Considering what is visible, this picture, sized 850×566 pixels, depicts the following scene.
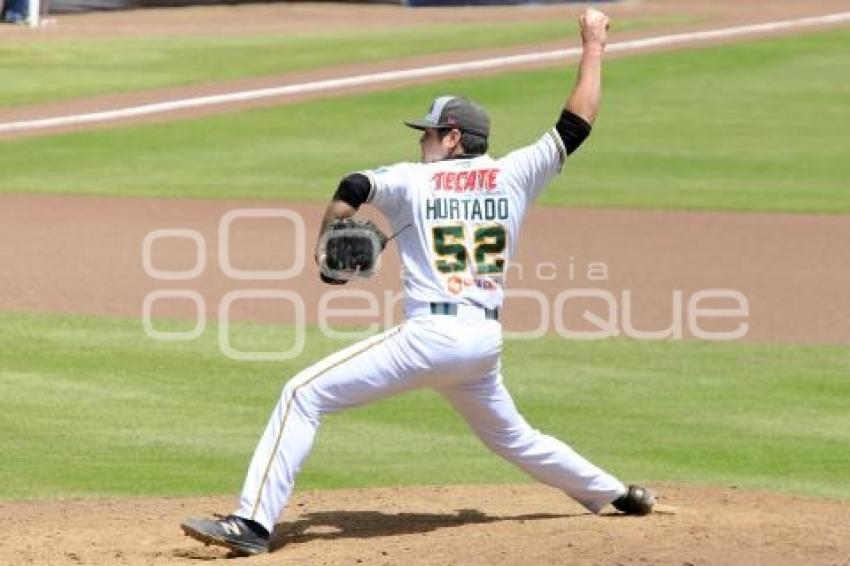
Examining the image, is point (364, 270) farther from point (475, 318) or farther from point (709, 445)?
point (709, 445)

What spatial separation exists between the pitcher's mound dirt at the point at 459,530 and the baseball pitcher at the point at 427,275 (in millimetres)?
416

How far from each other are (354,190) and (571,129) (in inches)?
41.9

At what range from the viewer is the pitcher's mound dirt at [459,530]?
815 centimetres

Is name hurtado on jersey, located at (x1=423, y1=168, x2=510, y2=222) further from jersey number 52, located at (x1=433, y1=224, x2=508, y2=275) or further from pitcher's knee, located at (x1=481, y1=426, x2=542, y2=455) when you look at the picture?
pitcher's knee, located at (x1=481, y1=426, x2=542, y2=455)

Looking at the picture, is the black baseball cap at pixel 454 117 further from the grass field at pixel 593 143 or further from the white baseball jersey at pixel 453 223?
the grass field at pixel 593 143

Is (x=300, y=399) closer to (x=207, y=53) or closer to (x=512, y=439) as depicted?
(x=512, y=439)

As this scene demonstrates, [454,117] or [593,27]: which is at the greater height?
[593,27]

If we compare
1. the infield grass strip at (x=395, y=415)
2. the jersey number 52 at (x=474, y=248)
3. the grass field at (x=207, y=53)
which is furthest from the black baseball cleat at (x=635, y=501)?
the grass field at (x=207, y=53)

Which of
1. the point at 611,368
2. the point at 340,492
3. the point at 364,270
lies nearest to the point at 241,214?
the point at 611,368

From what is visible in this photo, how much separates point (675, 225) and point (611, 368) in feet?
20.6

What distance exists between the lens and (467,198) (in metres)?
8.38

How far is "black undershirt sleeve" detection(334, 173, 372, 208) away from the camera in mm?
8062

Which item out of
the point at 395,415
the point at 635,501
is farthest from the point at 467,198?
the point at 395,415

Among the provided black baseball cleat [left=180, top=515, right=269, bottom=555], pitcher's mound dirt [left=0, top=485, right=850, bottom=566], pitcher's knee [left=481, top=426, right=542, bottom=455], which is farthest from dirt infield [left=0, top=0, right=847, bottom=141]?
black baseball cleat [left=180, top=515, right=269, bottom=555]
